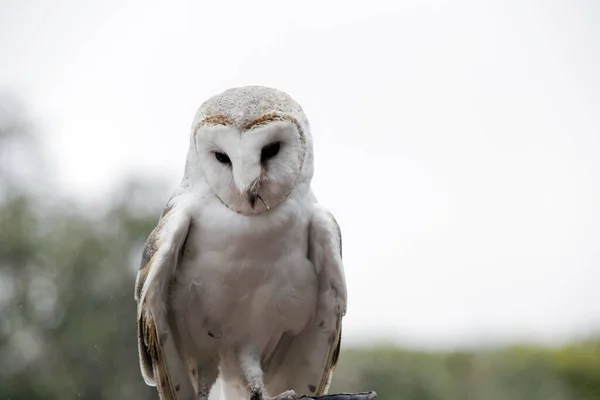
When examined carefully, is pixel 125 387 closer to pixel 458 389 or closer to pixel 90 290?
pixel 90 290

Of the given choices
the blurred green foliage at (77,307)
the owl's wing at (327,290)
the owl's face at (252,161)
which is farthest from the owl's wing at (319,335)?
the blurred green foliage at (77,307)

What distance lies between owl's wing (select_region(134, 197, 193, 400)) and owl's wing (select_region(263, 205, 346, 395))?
19cm

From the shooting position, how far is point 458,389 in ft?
8.49

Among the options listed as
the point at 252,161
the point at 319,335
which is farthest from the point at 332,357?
the point at 252,161

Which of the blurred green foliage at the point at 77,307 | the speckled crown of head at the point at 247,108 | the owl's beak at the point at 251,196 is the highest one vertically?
the speckled crown of head at the point at 247,108

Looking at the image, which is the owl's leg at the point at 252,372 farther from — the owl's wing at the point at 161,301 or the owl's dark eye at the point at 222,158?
the owl's dark eye at the point at 222,158

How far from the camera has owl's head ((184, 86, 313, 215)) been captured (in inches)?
40.0

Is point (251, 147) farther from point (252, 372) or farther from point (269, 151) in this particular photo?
point (252, 372)

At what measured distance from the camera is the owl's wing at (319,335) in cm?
117

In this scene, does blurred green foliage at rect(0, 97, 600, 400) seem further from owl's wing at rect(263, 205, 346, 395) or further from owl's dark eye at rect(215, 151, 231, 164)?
owl's dark eye at rect(215, 151, 231, 164)

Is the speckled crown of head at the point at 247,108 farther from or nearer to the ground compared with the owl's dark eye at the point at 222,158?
farther from the ground

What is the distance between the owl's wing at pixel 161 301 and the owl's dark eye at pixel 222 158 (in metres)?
0.11

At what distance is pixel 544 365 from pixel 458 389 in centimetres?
46

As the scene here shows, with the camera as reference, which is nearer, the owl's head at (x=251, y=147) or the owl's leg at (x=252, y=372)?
the owl's head at (x=251, y=147)
